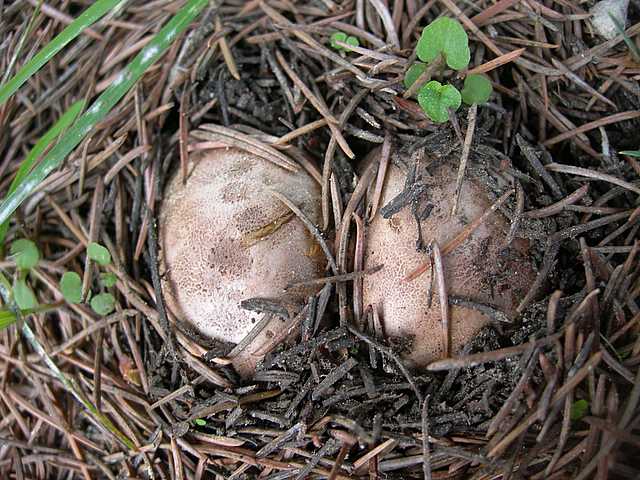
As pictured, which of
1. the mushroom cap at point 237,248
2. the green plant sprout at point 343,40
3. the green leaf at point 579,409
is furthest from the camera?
the green plant sprout at point 343,40

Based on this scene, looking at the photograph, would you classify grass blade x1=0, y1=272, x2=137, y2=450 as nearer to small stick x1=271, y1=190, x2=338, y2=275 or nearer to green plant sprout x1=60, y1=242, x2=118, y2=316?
green plant sprout x1=60, y1=242, x2=118, y2=316

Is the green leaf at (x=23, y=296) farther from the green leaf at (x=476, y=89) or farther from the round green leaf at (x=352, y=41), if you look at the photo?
the green leaf at (x=476, y=89)

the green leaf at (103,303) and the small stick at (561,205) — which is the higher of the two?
the green leaf at (103,303)

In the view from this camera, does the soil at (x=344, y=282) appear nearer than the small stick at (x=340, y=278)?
Yes

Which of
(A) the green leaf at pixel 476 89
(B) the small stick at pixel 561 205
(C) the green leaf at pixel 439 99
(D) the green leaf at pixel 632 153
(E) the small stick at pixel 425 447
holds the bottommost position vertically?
(E) the small stick at pixel 425 447

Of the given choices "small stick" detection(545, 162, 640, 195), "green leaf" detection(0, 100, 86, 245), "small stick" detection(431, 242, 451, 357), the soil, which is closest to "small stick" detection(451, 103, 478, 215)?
the soil

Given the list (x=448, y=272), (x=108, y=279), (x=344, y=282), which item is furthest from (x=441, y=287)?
(x=108, y=279)

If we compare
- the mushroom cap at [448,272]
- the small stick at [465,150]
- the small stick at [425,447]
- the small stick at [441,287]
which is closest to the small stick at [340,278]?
the mushroom cap at [448,272]

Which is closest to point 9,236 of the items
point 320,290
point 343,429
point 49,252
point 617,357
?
point 49,252
